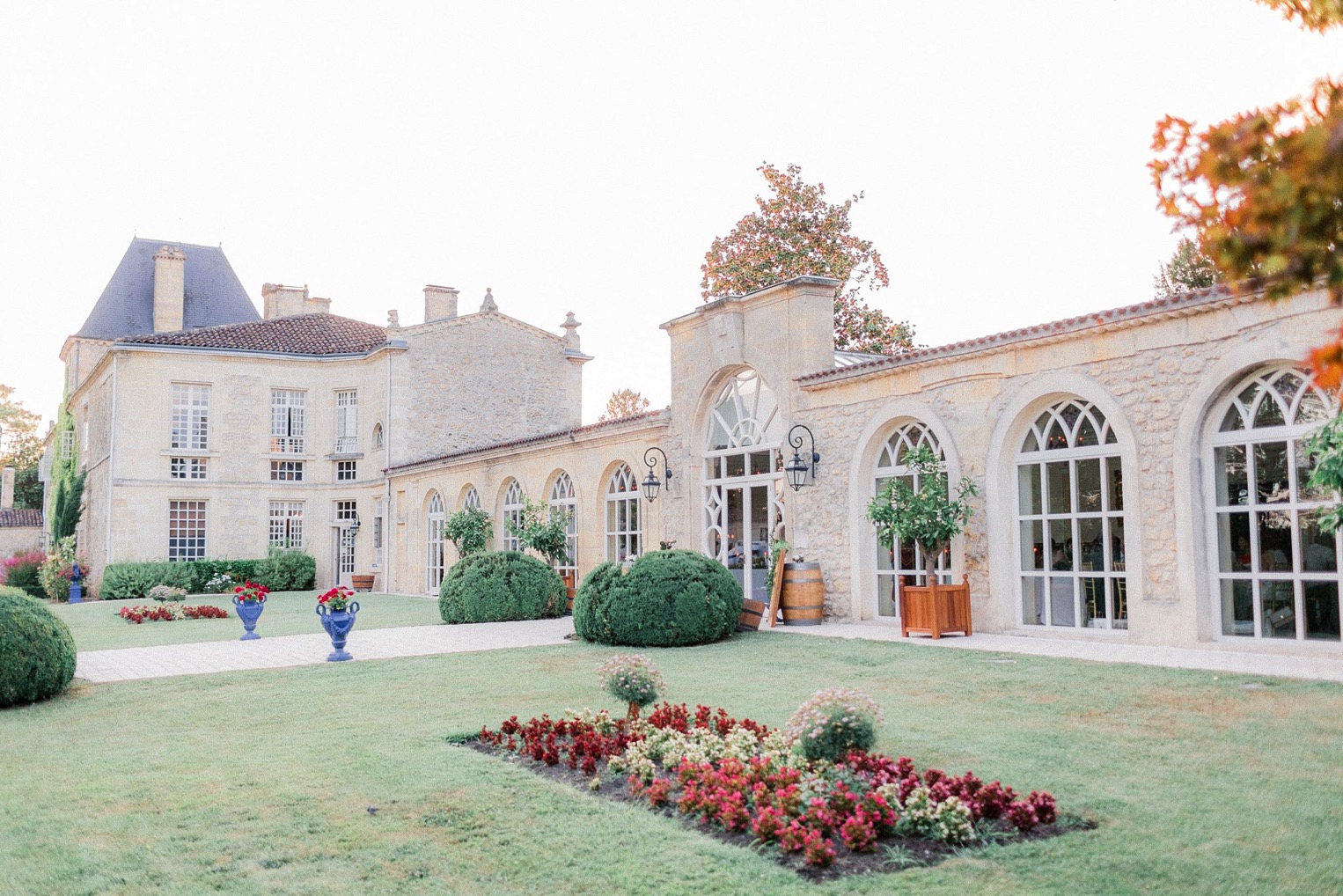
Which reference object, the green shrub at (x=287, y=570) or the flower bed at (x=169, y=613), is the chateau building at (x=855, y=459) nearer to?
the green shrub at (x=287, y=570)

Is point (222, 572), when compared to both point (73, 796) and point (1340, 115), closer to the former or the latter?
point (73, 796)

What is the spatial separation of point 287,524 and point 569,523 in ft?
51.6

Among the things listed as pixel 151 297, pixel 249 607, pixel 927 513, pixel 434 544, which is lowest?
pixel 249 607

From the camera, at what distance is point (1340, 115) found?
1845 millimetres

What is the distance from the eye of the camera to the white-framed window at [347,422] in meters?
32.1

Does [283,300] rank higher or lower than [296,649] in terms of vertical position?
higher

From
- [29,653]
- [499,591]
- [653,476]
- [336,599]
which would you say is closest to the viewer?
[29,653]

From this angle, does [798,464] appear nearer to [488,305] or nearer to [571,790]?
[571,790]

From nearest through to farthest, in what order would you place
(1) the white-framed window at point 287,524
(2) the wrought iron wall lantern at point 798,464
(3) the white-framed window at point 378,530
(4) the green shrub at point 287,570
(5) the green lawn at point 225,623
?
(2) the wrought iron wall lantern at point 798,464, (5) the green lawn at point 225,623, (3) the white-framed window at point 378,530, (4) the green shrub at point 287,570, (1) the white-framed window at point 287,524

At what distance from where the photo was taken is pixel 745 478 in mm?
15375

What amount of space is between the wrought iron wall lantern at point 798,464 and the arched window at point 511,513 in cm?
887

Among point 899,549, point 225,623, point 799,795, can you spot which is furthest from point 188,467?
point 799,795

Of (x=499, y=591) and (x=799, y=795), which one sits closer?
(x=799, y=795)

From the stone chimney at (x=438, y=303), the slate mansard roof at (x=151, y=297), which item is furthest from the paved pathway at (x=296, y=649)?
the slate mansard roof at (x=151, y=297)
